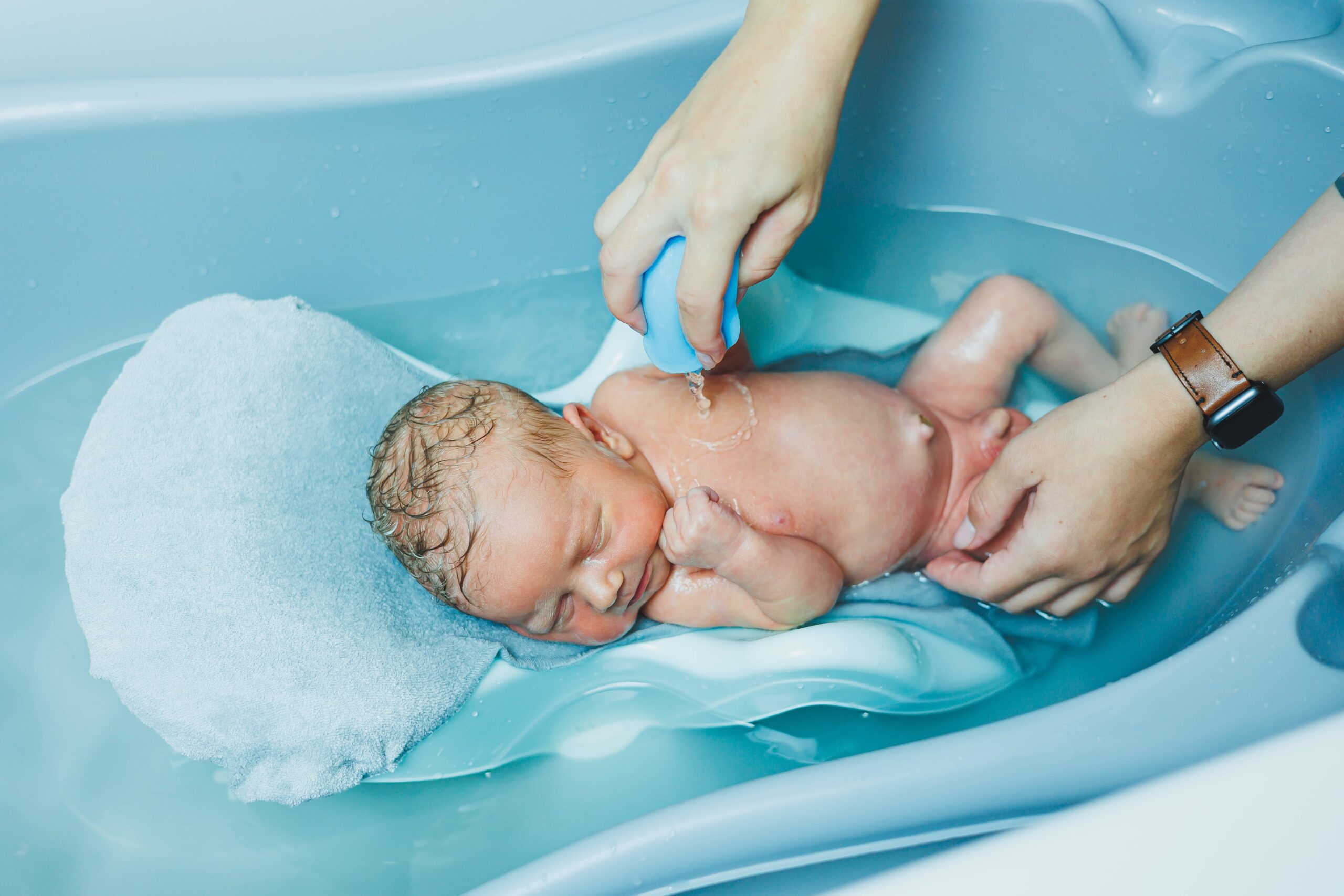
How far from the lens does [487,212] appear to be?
57.6 inches

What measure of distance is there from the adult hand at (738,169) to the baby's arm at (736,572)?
0.23m

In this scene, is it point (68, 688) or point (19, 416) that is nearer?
point (68, 688)

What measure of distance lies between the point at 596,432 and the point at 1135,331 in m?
0.90

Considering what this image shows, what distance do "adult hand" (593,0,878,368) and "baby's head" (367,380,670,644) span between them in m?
0.24

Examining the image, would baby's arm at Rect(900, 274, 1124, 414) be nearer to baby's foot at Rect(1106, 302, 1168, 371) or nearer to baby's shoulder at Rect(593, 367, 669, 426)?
baby's foot at Rect(1106, 302, 1168, 371)

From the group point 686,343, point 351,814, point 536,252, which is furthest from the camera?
point 536,252

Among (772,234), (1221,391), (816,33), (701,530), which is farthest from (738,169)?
(1221,391)

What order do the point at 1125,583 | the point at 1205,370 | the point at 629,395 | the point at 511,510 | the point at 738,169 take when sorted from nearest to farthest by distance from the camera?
the point at 738,169
the point at 1205,370
the point at 511,510
the point at 1125,583
the point at 629,395

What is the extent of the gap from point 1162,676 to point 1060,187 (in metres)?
0.96

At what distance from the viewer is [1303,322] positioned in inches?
34.4

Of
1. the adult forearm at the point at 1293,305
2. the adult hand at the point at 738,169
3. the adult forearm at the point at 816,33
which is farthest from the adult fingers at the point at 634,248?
the adult forearm at the point at 1293,305

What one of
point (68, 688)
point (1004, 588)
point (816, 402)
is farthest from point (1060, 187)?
point (68, 688)

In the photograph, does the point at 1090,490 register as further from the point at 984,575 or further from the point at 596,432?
the point at 596,432

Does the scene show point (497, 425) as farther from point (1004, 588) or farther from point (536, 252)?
point (1004, 588)
